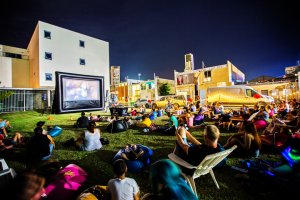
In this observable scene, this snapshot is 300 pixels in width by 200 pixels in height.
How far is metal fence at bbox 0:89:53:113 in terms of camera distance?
2040 centimetres

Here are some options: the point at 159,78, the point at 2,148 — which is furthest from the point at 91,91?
the point at 159,78

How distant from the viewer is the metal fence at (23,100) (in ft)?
66.9

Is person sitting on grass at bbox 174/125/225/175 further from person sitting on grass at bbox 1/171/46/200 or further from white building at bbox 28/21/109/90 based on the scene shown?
white building at bbox 28/21/109/90

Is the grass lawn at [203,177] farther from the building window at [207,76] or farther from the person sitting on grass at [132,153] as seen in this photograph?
the building window at [207,76]

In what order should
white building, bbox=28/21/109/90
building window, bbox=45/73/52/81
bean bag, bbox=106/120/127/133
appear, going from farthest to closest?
building window, bbox=45/73/52/81
white building, bbox=28/21/109/90
bean bag, bbox=106/120/127/133

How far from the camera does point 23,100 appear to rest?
21656mm

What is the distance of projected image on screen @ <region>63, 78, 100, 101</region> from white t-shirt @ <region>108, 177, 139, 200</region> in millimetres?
3030

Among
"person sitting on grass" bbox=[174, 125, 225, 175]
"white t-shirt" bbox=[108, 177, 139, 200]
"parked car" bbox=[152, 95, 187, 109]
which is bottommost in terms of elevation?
"white t-shirt" bbox=[108, 177, 139, 200]

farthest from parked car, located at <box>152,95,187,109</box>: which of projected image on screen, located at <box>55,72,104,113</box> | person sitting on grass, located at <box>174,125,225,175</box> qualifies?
person sitting on grass, located at <box>174,125,225,175</box>

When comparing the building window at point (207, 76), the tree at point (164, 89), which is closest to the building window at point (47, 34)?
the tree at point (164, 89)

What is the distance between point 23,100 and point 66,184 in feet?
79.2

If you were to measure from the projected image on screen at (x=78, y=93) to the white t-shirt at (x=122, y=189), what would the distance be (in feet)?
9.15

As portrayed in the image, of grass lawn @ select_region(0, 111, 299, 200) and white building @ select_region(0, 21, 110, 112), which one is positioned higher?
→ white building @ select_region(0, 21, 110, 112)

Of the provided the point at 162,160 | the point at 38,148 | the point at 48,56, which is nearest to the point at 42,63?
the point at 48,56
